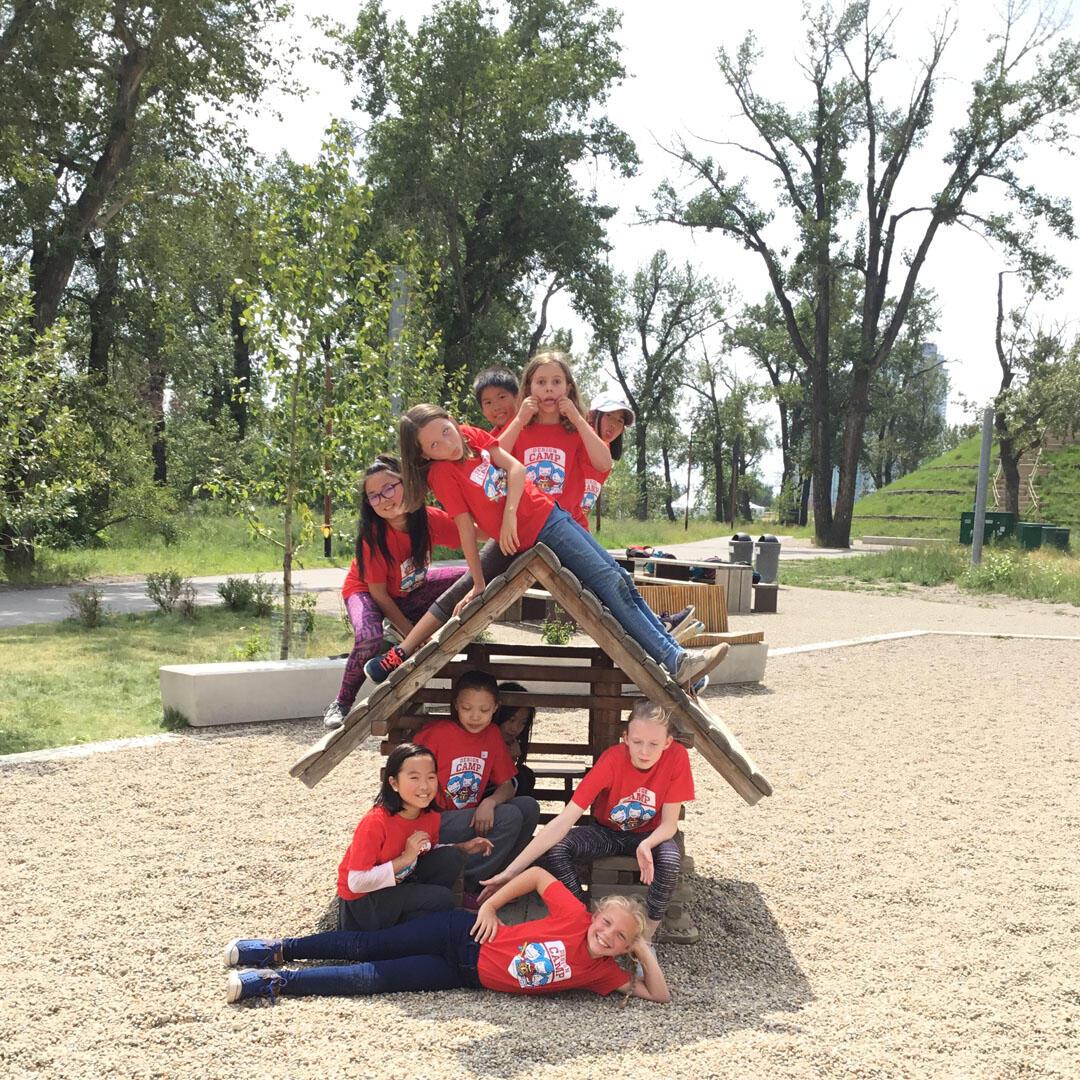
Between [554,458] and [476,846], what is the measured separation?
1733 mm

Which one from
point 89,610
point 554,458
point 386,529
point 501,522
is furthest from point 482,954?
point 89,610

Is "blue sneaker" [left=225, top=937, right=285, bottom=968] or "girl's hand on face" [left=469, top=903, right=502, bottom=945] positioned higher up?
Answer: "girl's hand on face" [left=469, top=903, right=502, bottom=945]

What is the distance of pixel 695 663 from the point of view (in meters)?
4.13

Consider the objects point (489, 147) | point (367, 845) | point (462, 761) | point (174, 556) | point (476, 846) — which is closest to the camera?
point (367, 845)

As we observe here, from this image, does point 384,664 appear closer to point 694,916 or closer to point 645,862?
point 645,862

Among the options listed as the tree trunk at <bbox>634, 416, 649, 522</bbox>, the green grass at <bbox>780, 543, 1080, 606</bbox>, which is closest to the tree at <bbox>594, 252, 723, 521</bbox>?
the tree trunk at <bbox>634, 416, 649, 522</bbox>

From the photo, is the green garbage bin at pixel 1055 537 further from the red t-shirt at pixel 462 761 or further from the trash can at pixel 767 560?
the red t-shirt at pixel 462 761

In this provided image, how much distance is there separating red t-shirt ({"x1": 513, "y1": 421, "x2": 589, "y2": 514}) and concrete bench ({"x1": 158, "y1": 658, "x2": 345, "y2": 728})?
4357 millimetres

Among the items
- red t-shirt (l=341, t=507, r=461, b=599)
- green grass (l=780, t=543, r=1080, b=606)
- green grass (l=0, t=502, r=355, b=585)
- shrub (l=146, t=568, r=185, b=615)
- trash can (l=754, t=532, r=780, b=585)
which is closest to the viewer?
red t-shirt (l=341, t=507, r=461, b=599)

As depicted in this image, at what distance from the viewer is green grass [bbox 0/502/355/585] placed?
59.7ft

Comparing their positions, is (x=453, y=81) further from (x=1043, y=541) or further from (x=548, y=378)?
(x=548, y=378)

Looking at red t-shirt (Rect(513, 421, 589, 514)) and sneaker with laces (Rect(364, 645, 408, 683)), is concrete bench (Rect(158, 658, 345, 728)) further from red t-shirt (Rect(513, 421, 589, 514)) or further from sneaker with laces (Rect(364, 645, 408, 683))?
red t-shirt (Rect(513, 421, 589, 514))

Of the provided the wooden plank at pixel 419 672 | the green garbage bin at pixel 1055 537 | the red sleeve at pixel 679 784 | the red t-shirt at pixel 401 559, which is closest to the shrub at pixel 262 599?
the red t-shirt at pixel 401 559

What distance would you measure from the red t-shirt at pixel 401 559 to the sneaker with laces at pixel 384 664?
0.42 meters
